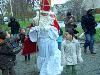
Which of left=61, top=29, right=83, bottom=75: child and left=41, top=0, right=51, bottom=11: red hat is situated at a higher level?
left=41, top=0, right=51, bottom=11: red hat

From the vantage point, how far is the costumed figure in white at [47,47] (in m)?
9.62

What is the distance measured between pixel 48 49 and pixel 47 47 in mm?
58

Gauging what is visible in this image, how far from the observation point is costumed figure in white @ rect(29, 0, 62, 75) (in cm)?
962

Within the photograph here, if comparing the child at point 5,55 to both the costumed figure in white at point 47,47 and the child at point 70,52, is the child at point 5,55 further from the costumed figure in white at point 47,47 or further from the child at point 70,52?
the child at point 70,52

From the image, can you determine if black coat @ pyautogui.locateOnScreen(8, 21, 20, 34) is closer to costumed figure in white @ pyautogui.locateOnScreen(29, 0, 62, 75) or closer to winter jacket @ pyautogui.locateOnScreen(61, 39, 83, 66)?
costumed figure in white @ pyautogui.locateOnScreen(29, 0, 62, 75)

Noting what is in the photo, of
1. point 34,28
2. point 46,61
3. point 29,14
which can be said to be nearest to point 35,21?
point 34,28

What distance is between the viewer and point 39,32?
31.7 ft

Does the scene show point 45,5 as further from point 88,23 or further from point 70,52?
point 88,23

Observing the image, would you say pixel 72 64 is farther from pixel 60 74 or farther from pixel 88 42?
pixel 88 42

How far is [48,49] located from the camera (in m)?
9.68

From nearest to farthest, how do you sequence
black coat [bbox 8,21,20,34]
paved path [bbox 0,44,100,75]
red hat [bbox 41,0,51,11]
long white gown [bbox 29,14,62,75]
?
long white gown [bbox 29,14,62,75] → red hat [bbox 41,0,51,11] → paved path [bbox 0,44,100,75] → black coat [bbox 8,21,20,34]

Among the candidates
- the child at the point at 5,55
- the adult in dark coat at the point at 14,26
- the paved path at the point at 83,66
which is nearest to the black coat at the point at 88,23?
the paved path at the point at 83,66

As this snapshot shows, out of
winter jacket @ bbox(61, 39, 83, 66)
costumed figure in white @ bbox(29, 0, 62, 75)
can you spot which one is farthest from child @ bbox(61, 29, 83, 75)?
costumed figure in white @ bbox(29, 0, 62, 75)

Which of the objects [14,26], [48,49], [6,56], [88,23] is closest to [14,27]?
[14,26]
